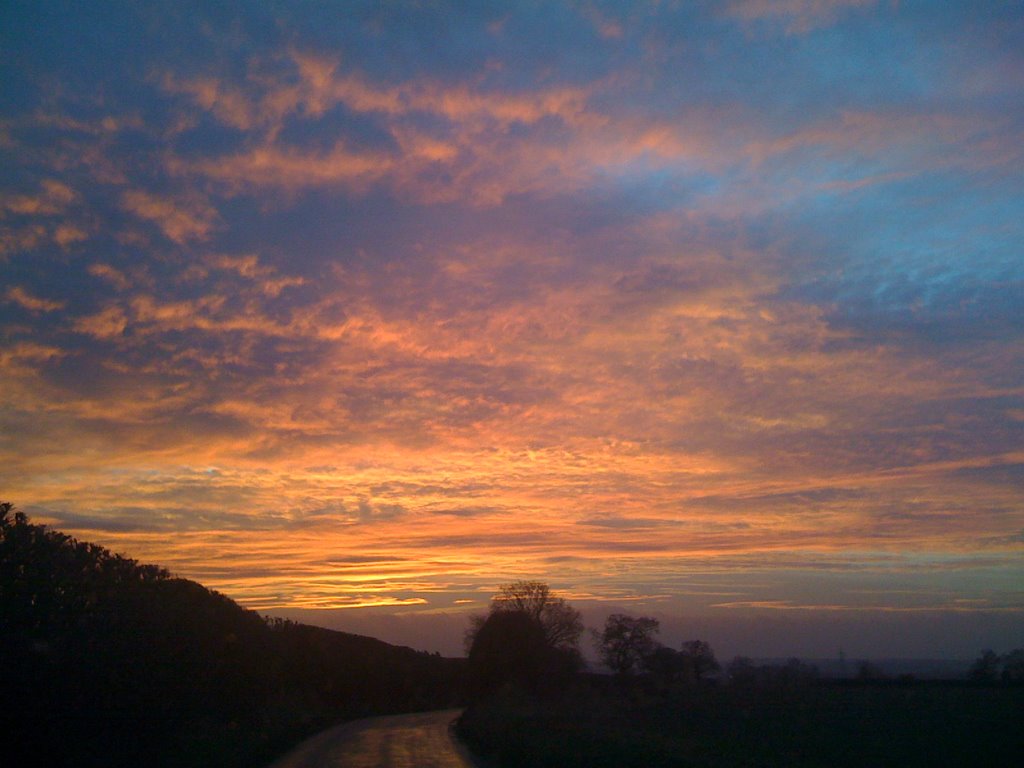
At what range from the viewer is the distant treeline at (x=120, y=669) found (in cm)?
1605

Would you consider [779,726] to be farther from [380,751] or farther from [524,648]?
[524,648]

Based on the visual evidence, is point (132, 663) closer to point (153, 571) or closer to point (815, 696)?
point (153, 571)

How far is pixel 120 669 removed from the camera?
21391mm

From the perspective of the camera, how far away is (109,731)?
19.6 m

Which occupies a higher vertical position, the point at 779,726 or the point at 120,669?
the point at 120,669

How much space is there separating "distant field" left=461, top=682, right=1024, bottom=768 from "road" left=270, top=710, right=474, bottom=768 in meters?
1.42

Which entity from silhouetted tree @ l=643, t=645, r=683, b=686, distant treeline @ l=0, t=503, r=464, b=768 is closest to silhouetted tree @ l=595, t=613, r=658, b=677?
silhouetted tree @ l=643, t=645, r=683, b=686

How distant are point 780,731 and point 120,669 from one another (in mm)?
19828

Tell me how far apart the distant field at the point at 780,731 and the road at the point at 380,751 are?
1424 mm

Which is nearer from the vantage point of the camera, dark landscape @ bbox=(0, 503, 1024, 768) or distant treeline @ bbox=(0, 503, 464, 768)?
distant treeline @ bbox=(0, 503, 464, 768)

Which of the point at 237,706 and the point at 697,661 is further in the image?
the point at 697,661

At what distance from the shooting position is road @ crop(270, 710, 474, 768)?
73.0 feet

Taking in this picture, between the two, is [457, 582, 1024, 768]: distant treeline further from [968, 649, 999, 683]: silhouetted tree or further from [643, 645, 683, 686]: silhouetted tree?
[643, 645, 683, 686]: silhouetted tree

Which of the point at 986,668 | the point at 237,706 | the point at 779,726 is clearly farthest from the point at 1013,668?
the point at 237,706
